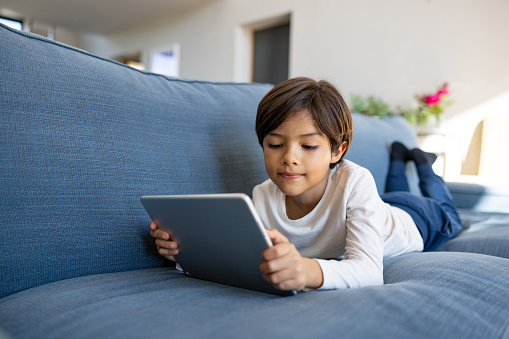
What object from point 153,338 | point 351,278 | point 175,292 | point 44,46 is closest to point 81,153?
point 44,46

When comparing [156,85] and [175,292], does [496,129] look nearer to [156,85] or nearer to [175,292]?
[156,85]

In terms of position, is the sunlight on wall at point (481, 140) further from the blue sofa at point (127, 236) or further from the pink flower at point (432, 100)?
the blue sofa at point (127, 236)

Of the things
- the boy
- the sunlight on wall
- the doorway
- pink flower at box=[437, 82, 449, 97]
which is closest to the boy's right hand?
the boy

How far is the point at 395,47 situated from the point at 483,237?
12.1 ft

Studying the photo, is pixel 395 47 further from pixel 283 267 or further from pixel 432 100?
pixel 283 267

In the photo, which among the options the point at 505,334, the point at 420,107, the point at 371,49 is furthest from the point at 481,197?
the point at 371,49

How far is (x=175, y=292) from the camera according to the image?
75 centimetres

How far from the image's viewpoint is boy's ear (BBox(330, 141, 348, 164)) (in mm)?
1106

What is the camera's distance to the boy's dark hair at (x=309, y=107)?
1016mm

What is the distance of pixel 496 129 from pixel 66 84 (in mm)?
3448

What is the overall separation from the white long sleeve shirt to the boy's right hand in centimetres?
30

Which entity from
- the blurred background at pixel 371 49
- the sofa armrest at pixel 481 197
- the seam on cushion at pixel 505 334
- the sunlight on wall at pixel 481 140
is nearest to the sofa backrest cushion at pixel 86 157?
the seam on cushion at pixel 505 334

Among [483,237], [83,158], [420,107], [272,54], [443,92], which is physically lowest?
[483,237]

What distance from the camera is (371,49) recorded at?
4.89 metres
